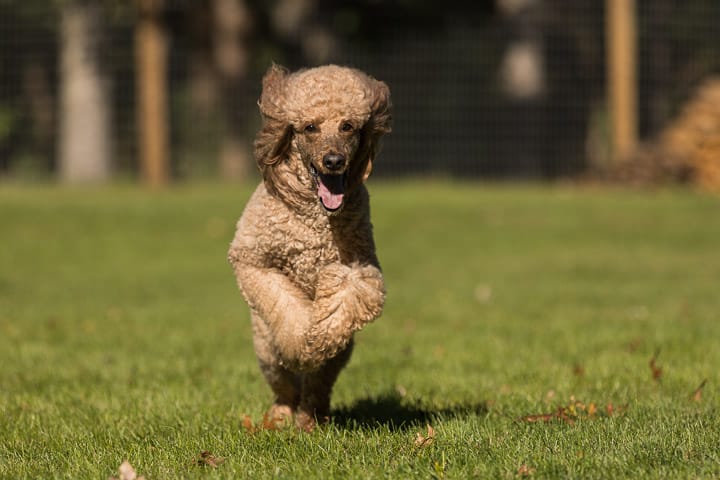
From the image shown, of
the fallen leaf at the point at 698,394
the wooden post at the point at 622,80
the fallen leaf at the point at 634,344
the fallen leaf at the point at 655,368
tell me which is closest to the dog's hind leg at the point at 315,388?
the fallen leaf at the point at 698,394

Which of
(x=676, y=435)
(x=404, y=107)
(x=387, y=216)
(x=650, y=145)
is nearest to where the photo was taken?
(x=676, y=435)

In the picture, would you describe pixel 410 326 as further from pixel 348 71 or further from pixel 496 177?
pixel 496 177

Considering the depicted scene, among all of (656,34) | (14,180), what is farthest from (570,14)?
(14,180)

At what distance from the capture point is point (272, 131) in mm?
4879

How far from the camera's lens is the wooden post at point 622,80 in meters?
17.6

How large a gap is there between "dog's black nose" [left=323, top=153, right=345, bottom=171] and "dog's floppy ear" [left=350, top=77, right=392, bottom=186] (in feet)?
1.06

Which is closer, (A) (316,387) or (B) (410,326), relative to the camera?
(A) (316,387)

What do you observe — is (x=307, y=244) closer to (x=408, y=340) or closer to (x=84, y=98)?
(x=408, y=340)

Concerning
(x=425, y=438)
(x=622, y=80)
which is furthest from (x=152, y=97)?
(x=425, y=438)

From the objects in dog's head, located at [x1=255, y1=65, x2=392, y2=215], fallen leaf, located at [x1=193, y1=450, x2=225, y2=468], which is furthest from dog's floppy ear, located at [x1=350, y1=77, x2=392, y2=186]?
fallen leaf, located at [x1=193, y1=450, x2=225, y2=468]

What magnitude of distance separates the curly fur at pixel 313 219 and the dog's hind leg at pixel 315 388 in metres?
0.24

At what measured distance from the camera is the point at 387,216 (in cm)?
1581

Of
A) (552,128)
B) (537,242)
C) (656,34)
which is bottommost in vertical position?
(537,242)

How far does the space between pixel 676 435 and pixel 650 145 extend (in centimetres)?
1348
